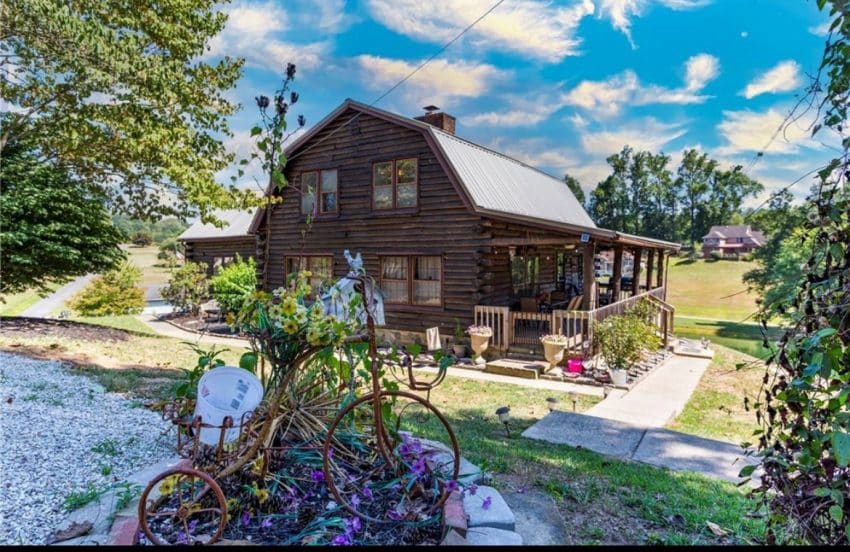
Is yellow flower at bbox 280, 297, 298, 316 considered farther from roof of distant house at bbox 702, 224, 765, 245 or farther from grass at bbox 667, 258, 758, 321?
roof of distant house at bbox 702, 224, 765, 245

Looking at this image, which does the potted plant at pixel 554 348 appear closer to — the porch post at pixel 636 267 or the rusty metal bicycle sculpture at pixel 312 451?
the porch post at pixel 636 267

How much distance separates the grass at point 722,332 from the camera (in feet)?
57.0

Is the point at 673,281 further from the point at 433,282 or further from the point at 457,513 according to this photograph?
the point at 457,513

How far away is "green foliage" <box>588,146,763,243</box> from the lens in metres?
45.9

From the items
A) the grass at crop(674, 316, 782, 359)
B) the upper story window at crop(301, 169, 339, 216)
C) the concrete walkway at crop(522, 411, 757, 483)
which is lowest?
the grass at crop(674, 316, 782, 359)

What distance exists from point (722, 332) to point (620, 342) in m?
16.2

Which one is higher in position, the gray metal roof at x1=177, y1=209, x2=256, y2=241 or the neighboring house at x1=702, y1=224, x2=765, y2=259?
the neighboring house at x1=702, y1=224, x2=765, y2=259

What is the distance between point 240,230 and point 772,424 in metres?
19.8

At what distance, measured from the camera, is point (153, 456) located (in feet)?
9.97

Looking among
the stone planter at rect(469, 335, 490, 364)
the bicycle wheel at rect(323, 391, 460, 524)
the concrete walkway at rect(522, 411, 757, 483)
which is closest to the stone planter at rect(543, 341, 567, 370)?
the stone planter at rect(469, 335, 490, 364)

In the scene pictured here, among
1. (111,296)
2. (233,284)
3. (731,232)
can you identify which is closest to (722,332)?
(233,284)

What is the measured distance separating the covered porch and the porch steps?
0.44 meters

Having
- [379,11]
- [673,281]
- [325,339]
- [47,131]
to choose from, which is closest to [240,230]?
[47,131]

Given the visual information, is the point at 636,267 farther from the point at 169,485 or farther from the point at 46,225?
the point at 46,225
